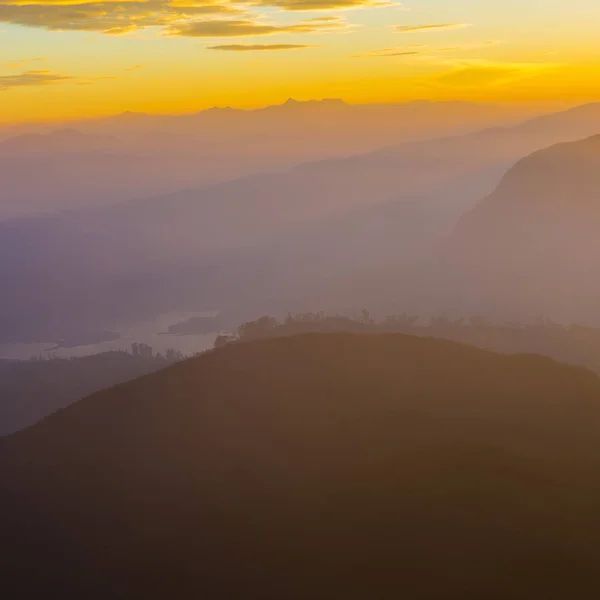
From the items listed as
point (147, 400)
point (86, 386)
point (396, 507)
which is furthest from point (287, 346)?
point (86, 386)

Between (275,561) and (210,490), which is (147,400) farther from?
(275,561)

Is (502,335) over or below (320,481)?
below

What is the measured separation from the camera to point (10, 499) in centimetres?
7156

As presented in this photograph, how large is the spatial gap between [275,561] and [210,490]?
11.2 metres

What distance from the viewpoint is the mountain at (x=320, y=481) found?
5625 cm

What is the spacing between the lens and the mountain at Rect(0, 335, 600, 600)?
5625 centimetres

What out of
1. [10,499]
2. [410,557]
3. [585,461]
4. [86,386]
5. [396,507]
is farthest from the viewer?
[86,386]

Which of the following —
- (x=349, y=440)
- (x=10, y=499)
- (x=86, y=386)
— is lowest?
(x=86, y=386)

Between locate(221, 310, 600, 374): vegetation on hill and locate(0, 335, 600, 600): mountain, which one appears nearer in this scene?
locate(0, 335, 600, 600): mountain

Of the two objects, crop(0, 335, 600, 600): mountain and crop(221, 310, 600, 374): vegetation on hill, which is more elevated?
crop(0, 335, 600, 600): mountain

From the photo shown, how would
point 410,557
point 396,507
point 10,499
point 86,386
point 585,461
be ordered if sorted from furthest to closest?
point 86,386
point 10,499
point 585,461
point 396,507
point 410,557

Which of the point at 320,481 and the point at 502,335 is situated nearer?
the point at 320,481

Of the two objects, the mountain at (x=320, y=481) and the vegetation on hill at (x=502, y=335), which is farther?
the vegetation on hill at (x=502, y=335)

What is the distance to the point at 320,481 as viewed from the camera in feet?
216
